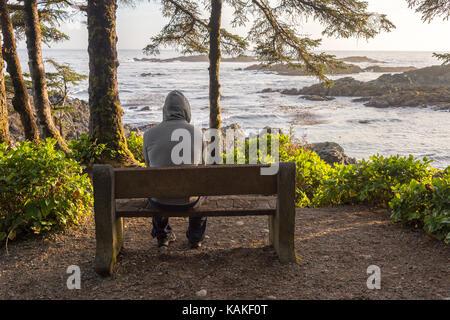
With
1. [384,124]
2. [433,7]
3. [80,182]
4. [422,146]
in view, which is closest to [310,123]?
[384,124]

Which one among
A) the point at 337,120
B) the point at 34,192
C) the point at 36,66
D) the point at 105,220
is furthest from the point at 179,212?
the point at 337,120

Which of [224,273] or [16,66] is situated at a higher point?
[16,66]

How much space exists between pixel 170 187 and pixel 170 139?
1.82 feet

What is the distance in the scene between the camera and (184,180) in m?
3.23

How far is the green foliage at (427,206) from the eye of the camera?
404 cm

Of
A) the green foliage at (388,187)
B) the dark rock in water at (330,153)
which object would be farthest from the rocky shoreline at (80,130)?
the green foliage at (388,187)

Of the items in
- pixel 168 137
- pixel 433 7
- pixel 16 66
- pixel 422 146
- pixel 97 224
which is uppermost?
pixel 433 7

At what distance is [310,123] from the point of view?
23.2m

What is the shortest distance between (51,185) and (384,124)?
21.5 m

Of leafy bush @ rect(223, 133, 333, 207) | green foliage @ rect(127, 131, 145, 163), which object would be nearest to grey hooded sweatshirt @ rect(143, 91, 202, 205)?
leafy bush @ rect(223, 133, 333, 207)

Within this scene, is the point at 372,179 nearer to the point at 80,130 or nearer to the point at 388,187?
the point at 388,187

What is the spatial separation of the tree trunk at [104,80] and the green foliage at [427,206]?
474 cm

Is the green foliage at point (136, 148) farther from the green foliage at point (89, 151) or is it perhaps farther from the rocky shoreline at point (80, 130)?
the rocky shoreline at point (80, 130)
